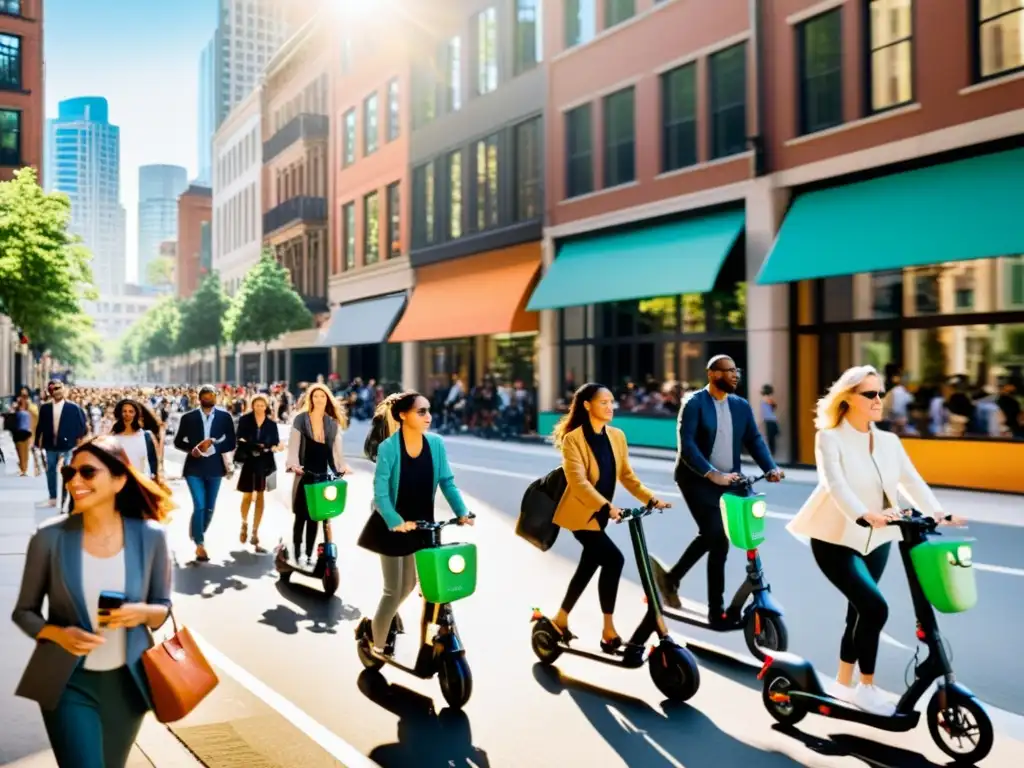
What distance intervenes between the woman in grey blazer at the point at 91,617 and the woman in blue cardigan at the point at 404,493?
2.61 metres

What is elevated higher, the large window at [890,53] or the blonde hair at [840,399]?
the large window at [890,53]

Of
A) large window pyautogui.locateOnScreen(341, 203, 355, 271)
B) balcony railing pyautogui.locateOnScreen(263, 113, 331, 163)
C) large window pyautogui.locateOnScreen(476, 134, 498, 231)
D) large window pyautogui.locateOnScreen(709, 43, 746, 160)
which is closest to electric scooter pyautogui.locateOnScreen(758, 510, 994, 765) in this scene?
large window pyautogui.locateOnScreen(709, 43, 746, 160)

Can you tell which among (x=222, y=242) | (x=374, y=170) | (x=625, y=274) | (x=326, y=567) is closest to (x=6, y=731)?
(x=326, y=567)

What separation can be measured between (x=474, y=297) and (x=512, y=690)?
92.6ft

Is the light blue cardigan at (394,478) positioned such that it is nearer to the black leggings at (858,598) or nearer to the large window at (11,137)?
the black leggings at (858,598)

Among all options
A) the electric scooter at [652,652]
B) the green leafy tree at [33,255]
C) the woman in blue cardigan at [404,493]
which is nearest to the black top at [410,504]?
the woman in blue cardigan at [404,493]

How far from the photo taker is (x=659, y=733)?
222 inches

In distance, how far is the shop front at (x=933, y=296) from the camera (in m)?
17.9

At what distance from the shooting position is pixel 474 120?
36000mm

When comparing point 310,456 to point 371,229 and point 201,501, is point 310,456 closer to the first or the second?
point 201,501

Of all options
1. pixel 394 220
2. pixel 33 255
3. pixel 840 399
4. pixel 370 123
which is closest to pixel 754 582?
pixel 840 399

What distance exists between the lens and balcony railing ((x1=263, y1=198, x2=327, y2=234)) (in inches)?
2099

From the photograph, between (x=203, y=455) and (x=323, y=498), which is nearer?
(x=323, y=498)

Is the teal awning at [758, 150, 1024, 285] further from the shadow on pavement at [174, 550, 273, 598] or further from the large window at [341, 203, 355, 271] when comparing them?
the large window at [341, 203, 355, 271]
